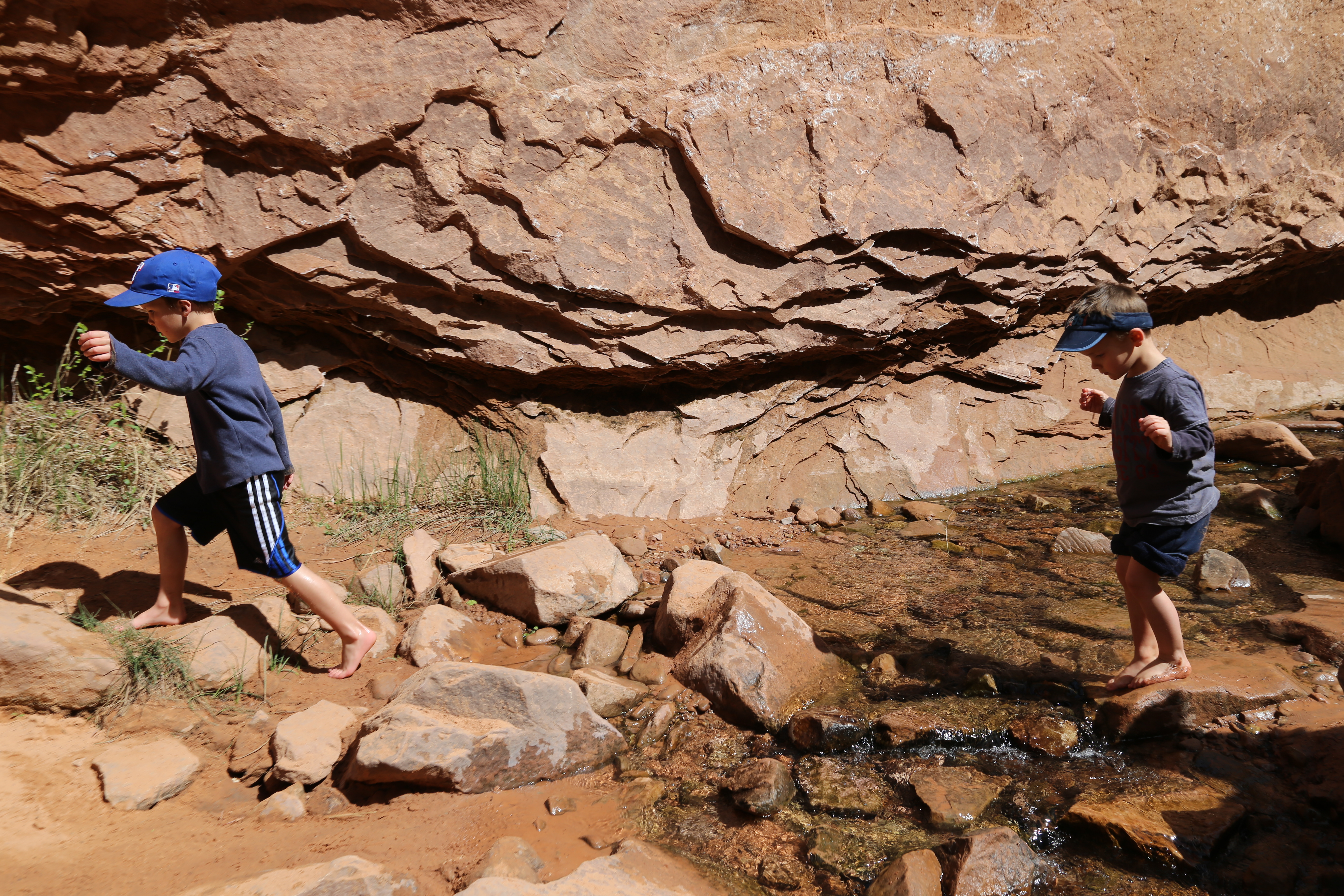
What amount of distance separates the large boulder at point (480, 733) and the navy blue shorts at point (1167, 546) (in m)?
1.91

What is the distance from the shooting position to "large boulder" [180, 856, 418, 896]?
5.57ft

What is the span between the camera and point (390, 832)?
2092 mm

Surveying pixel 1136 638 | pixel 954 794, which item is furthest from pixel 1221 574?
pixel 954 794

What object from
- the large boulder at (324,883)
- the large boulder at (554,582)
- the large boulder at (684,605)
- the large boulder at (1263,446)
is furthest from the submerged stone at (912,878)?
the large boulder at (1263,446)

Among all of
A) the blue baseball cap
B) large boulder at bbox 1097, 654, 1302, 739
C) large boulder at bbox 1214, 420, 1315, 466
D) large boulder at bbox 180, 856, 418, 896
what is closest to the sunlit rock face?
large boulder at bbox 1214, 420, 1315, 466

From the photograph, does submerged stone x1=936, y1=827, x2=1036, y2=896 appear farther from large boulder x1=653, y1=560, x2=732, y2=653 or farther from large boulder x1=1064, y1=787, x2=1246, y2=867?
large boulder x1=653, y1=560, x2=732, y2=653

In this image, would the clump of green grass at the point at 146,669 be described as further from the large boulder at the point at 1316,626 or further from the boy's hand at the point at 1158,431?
the large boulder at the point at 1316,626

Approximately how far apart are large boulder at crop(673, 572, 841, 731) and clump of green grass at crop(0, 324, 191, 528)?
2725 mm

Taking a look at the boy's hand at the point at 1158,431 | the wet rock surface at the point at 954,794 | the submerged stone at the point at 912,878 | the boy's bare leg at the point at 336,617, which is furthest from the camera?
the boy's bare leg at the point at 336,617

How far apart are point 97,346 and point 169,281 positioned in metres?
0.48

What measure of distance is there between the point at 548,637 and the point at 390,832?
4.20 feet

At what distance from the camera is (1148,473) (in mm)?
2732

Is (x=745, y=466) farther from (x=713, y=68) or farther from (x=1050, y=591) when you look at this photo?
(x=713, y=68)

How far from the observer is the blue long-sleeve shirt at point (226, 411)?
2646 mm
